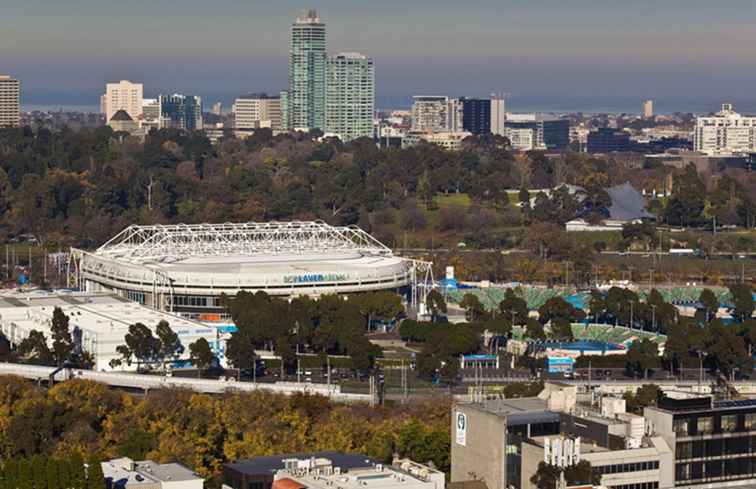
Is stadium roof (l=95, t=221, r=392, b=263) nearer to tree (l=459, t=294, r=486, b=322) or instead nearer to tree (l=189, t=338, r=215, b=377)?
tree (l=459, t=294, r=486, b=322)

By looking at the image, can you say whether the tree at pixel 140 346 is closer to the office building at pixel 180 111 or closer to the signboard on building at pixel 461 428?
the signboard on building at pixel 461 428

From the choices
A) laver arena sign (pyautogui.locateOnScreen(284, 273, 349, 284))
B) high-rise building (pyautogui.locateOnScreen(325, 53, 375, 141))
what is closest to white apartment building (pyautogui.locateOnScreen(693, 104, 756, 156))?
high-rise building (pyautogui.locateOnScreen(325, 53, 375, 141))

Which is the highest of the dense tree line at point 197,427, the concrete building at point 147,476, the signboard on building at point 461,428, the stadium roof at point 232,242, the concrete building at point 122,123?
the concrete building at point 122,123

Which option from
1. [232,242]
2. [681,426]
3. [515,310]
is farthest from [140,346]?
[681,426]

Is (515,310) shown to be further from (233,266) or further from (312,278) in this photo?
(233,266)

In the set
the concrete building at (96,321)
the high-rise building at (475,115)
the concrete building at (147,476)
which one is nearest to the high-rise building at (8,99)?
the high-rise building at (475,115)

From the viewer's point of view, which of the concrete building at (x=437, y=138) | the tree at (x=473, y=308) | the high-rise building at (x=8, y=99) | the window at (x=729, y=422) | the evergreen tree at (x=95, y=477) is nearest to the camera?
the evergreen tree at (x=95, y=477)

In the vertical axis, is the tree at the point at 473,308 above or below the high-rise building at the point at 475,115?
below
